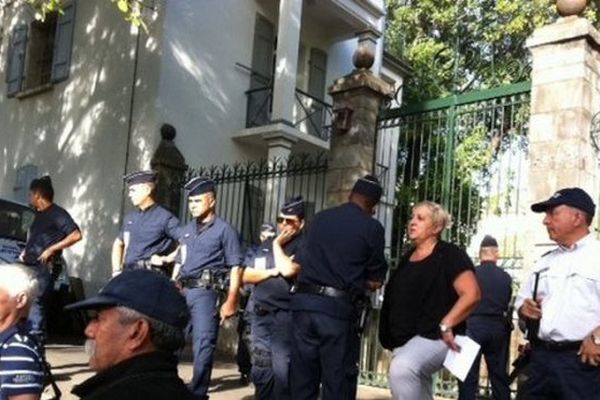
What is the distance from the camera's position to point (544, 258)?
4727 millimetres

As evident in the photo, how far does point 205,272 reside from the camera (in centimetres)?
619

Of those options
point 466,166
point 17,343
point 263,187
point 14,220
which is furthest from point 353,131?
point 17,343

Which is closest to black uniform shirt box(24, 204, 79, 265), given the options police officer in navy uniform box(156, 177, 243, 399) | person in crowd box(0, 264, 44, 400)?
police officer in navy uniform box(156, 177, 243, 399)

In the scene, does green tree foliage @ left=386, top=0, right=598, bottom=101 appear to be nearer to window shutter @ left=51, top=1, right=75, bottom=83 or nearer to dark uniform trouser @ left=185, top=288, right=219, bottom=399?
window shutter @ left=51, top=1, right=75, bottom=83

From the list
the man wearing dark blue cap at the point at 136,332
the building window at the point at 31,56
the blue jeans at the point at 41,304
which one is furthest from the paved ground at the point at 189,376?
the building window at the point at 31,56

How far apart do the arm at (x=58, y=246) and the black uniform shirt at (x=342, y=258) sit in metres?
2.83

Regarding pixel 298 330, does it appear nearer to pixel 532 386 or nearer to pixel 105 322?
pixel 532 386

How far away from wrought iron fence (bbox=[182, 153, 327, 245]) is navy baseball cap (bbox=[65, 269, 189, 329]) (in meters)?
7.42

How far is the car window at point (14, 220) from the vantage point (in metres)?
11.1

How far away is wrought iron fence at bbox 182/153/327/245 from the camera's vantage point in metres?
10.4

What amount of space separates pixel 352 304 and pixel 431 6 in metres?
20.1

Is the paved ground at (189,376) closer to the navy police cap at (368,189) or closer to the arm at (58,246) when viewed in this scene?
the arm at (58,246)

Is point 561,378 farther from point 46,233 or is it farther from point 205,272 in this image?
point 46,233

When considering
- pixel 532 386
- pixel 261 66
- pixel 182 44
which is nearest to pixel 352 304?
pixel 532 386
